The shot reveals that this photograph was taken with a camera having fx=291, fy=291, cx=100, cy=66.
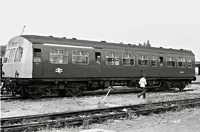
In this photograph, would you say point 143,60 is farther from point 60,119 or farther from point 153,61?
point 60,119

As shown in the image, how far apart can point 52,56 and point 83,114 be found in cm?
671

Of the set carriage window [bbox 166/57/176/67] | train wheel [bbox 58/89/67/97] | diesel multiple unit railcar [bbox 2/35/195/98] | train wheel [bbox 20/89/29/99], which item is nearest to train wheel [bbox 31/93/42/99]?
diesel multiple unit railcar [bbox 2/35/195/98]

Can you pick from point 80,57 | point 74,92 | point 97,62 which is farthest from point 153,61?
point 74,92

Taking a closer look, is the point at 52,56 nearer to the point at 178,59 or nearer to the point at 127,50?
the point at 127,50

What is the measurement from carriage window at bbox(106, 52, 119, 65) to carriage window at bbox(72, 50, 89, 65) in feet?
5.86

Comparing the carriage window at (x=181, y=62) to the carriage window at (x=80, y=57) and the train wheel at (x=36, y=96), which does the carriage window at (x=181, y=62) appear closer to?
the carriage window at (x=80, y=57)

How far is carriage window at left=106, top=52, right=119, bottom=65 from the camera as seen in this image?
19.7m

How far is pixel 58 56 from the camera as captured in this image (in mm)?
17156

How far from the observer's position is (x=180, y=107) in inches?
520

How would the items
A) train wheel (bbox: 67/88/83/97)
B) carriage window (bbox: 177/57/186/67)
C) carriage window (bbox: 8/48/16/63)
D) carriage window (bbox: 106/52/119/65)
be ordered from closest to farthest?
1. carriage window (bbox: 8/48/16/63)
2. train wheel (bbox: 67/88/83/97)
3. carriage window (bbox: 106/52/119/65)
4. carriage window (bbox: 177/57/186/67)

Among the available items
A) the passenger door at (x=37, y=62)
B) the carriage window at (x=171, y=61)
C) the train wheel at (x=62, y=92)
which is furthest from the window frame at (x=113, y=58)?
the carriage window at (x=171, y=61)

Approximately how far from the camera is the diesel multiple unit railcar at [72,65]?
16.3 meters

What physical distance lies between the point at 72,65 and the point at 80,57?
84 cm

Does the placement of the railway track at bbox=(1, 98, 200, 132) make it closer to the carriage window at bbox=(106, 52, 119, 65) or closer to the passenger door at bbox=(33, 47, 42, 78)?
the passenger door at bbox=(33, 47, 42, 78)
